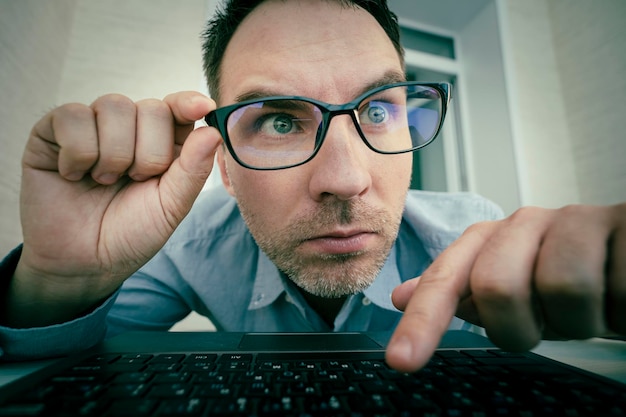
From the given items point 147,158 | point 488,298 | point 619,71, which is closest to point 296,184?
point 147,158

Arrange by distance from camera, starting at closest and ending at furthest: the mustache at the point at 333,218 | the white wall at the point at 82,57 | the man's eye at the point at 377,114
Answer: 1. the mustache at the point at 333,218
2. the man's eye at the point at 377,114
3. the white wall at the point at 82,57

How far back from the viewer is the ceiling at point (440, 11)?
72.9 inches

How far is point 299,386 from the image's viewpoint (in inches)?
10.3

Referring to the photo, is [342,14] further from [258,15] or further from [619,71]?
[619,71]

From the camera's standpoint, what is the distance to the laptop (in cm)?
22

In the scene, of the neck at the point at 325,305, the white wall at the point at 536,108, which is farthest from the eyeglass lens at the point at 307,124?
the white wall at the point at 536,108

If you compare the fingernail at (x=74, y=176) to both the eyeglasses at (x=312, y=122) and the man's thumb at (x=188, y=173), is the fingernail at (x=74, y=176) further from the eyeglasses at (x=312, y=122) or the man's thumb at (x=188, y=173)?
the eyeglasses at (x=312, y=122)

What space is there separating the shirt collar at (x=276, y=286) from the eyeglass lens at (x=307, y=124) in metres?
0.32

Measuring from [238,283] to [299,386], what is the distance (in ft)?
2.09

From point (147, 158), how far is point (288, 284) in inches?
19.0

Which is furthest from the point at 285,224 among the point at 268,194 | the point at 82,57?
the point at 82,57

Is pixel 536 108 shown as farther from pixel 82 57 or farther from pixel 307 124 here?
pixel 82 57

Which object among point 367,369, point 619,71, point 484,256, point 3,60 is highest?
point 619,71

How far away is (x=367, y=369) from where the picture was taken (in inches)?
12.1
